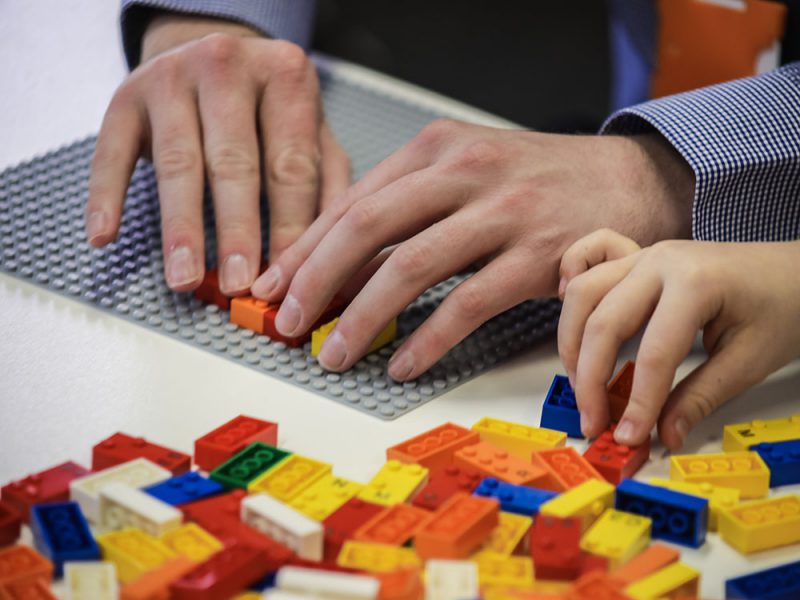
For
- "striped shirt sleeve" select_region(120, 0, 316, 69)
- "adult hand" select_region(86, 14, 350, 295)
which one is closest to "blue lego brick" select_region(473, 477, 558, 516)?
"adult hand" select_region(86, 14, 350, 295)

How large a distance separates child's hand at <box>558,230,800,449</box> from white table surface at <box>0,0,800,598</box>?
45 millimetres

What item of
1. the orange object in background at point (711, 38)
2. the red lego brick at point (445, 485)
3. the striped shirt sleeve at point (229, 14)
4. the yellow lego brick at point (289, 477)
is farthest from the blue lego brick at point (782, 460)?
the striped shirt sleeve at point (229, 14)

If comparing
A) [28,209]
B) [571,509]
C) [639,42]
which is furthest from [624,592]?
[639,42]

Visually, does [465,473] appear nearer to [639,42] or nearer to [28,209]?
[28,209]

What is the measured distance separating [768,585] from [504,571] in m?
0.17

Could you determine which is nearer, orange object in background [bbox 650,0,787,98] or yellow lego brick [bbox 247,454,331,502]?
yellow lego brick [bbox 247,454,331,502]

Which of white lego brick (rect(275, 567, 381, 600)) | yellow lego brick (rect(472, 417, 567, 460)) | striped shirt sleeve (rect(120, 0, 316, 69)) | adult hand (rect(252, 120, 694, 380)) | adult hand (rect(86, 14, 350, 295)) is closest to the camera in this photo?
white lego brick (rect(275, 567, 381, 600))

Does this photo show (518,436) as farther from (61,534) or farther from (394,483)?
(61,534)

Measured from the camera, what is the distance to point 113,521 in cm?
72

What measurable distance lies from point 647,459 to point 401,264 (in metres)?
0.26

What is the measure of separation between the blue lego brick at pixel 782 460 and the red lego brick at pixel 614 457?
9 centimetres

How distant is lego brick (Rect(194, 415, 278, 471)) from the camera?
0.80 m

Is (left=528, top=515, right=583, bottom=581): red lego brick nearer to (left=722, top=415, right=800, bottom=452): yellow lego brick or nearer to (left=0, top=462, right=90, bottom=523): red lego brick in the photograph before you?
(left=722, top=415, right=800, bottom=452): yellow lego brick

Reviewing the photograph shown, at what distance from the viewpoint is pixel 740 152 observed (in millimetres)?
1049
